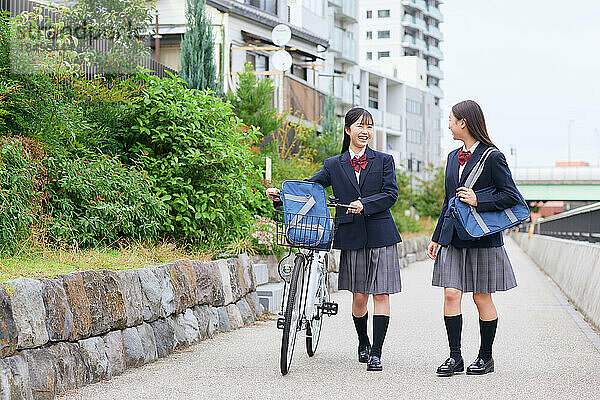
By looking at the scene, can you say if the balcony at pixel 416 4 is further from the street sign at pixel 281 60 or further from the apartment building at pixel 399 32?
the street sign at pixel 281 60

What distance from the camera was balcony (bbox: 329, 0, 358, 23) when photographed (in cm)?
5516

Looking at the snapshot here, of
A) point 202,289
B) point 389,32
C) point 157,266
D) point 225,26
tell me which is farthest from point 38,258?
point 389,32

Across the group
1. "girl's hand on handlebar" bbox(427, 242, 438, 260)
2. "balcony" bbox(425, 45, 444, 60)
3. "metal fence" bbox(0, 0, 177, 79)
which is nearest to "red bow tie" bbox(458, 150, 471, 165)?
"girl's hand on handlebar" bbox(427, 242, 438, 260)

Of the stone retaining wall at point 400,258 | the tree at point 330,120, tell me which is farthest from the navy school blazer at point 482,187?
the tree at point 330,120

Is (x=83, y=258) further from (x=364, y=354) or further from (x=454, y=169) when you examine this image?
(x=454, y=169)

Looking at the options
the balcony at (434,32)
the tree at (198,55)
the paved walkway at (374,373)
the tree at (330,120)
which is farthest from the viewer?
the balcony at (434,32)

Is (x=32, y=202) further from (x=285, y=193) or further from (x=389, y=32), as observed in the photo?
(x=389, y=32)

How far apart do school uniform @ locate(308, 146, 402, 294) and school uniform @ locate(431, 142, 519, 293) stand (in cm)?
44

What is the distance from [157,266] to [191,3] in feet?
51.7

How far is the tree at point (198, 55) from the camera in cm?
2119

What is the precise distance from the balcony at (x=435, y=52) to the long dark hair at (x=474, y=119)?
107334 mm

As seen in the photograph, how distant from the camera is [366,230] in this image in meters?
7.29

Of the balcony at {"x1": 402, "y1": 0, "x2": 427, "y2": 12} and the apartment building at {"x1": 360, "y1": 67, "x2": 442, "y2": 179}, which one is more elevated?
the balcony at {"x1": 402, "y1": 0, "x2": 427, "y2": 12}

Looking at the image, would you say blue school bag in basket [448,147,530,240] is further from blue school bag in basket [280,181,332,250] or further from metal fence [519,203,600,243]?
metal fence [519,203,600,243]
